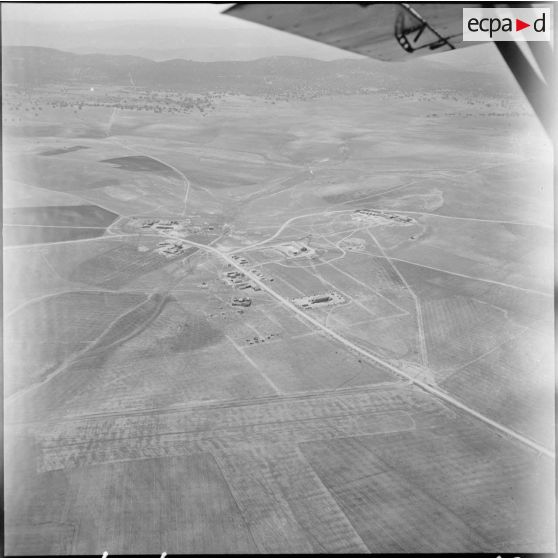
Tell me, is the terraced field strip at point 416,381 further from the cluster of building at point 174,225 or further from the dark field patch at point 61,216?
the dark field patch at point 61,216

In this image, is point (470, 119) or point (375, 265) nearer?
point (375, 265)

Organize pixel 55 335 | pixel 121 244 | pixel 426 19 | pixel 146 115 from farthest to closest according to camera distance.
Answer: pixel 146 115 < pixel 121 244 < pixel 55 335 < pixel 426 19

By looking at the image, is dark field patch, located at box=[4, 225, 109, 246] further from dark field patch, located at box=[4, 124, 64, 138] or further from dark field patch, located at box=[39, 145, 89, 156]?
dark field patch, located at box=[4, 124, 64, 138]

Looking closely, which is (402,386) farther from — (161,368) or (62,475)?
(62,475)

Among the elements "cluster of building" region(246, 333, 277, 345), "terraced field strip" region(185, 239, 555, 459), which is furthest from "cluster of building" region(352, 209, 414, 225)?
"cluster of building" region(246, 333, 277, 345)

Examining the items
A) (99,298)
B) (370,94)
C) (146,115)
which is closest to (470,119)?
(370,94)

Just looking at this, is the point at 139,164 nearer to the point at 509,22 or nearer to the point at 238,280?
the point at 238,280
